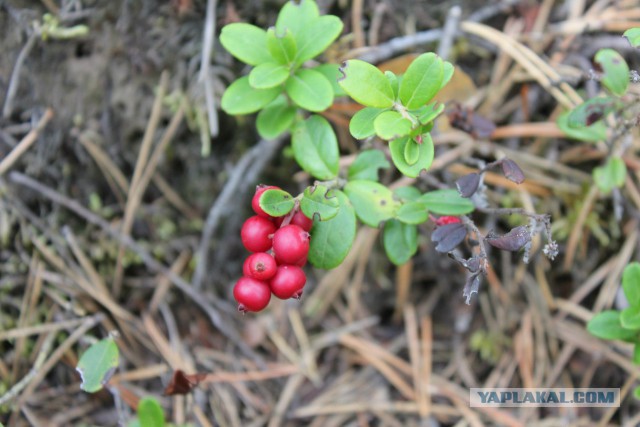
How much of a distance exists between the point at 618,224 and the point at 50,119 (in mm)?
2771

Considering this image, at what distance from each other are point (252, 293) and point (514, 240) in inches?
31.9

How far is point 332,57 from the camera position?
2504mm

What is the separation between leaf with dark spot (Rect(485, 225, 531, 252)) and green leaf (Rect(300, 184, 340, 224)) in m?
0.51

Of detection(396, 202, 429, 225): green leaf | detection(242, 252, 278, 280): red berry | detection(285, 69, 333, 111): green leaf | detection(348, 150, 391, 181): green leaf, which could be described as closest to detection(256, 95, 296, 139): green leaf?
detection(285, 69, 333, 111): green leaf

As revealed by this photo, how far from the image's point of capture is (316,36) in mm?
2047

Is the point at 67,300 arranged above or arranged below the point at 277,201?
below

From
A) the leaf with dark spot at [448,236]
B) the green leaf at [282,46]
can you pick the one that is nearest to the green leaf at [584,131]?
the leaf with dark spot at [448,236]

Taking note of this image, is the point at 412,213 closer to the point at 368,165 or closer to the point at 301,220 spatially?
the point at 368,165

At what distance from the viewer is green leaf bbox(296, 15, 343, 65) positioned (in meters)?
2.02

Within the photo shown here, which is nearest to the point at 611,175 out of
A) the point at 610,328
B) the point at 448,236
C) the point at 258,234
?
the point at 610,328

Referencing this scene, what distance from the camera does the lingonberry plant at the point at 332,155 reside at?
1.71 meters

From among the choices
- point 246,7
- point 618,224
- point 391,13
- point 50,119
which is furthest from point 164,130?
point 618,224

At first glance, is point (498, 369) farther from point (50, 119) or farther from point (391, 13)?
point (50, 119)

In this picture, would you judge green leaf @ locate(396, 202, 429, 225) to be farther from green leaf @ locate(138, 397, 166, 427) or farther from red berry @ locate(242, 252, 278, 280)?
green leaf @ locate(138, 397, 166, 427)
